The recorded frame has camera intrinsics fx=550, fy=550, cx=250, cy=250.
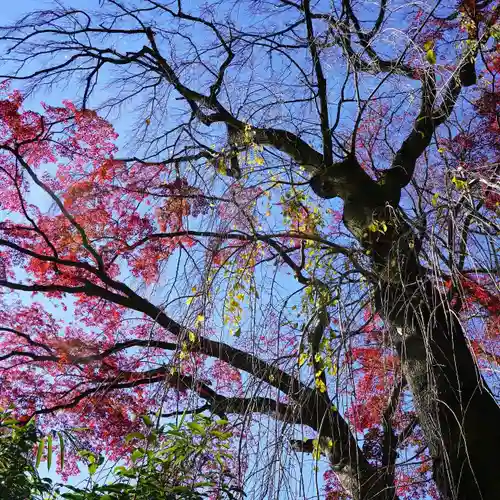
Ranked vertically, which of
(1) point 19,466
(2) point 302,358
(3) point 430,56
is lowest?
(1) point 19,466

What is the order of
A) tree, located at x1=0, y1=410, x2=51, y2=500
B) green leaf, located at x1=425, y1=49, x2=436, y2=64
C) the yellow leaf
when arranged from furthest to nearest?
green leaf, located at x1=425, y1=49, x2=436, y2=64, the yellow leaf, tree, located at x1=0, y1=410, x2=51, y2=500

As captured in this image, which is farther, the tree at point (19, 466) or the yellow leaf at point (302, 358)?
the yellow leaf at point (302, 358)

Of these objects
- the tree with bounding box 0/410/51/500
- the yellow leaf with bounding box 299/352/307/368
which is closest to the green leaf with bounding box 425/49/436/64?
the yellow leaf with bounding box 299/352/307/368

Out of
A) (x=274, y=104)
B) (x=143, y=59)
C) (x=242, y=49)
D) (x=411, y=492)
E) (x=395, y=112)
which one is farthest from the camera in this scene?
(x=411, y=492)

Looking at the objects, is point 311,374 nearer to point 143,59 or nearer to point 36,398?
point 143,59

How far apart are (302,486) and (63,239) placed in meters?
3.98

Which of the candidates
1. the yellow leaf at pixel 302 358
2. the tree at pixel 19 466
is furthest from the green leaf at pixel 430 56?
the tree at pixel 19 466

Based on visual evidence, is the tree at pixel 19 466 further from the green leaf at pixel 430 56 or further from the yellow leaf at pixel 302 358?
the green leaf at pixel 430 56

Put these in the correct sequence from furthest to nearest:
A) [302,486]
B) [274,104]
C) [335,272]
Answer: [274,104], [335,272], [302,486]

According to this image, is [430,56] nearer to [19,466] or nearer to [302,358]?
[302,358]

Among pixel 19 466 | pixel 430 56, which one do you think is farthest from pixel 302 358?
pixel 430 56

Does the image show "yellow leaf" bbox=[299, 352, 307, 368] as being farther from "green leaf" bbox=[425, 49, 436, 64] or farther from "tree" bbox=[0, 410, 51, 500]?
"green leaf" bbox=[425, 49, 436, 64]

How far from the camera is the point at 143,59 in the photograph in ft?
13.4

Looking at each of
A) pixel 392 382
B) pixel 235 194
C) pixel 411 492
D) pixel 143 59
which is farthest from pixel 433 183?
pixel 411 492
